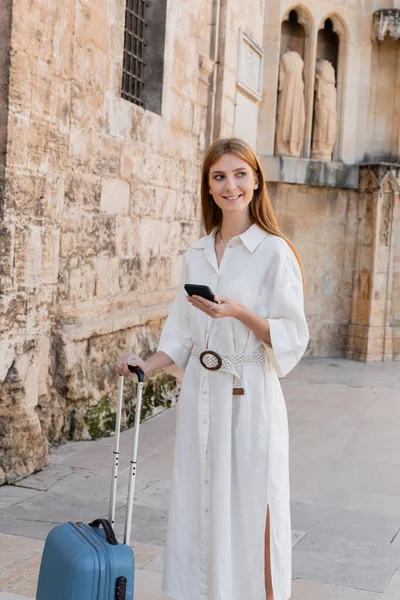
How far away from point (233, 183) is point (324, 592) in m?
1.99

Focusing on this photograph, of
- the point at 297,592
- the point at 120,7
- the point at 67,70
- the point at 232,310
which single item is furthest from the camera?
the point at 120,7

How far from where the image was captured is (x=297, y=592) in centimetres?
383

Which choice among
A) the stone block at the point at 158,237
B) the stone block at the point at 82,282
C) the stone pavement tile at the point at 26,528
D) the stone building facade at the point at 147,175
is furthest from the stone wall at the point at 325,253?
the stone pavement tile at the point at 26,528

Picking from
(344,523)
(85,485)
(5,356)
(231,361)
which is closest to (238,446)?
(231,361)

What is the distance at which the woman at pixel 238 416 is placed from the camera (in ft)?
9.35

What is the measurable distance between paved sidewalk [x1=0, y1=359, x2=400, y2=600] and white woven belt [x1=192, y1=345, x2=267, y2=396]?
1239 mm

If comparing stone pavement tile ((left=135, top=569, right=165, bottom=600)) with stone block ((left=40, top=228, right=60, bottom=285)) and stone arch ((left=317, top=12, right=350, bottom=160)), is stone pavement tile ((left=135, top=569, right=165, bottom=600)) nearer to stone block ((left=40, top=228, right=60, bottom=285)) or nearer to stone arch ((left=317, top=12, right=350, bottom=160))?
stone block ((left=40, top=228, right=60, bottom=285))

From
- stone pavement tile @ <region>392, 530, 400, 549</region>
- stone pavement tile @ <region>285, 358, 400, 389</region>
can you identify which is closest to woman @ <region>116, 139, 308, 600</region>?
stone pavement tile @ <region>392, 530, 400, 549</region>

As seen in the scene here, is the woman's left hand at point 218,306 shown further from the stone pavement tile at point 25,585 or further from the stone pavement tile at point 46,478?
the stone pavement tile at point 46,478

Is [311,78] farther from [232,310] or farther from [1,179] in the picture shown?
[232,310]

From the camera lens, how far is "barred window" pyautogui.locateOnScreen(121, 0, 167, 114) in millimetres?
7957

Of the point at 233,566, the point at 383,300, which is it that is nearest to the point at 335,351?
the point at 383,300

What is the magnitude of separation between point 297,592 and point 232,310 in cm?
169

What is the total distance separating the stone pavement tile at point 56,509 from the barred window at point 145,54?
13.5ft
